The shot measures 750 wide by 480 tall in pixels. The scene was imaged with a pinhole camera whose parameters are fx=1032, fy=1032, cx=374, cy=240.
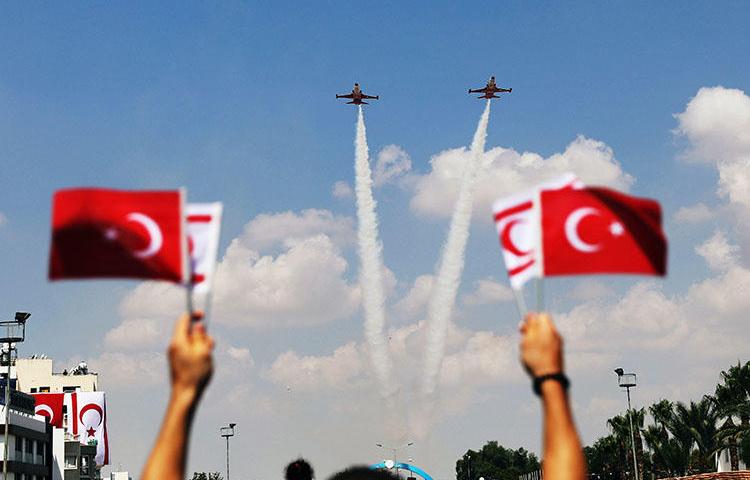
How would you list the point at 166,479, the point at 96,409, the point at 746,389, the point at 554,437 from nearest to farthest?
the point at 166,479
the point at 554,437
the point at 746,389
the point at 96,409

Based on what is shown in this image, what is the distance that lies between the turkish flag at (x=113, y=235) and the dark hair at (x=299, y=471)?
2045 mm

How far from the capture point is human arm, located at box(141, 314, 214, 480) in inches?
198

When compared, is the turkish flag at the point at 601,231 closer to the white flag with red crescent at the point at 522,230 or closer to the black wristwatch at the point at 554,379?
the white flag with red crescent at the point at 522,230

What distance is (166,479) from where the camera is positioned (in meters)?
4.99

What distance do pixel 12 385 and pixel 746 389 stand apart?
239 ft

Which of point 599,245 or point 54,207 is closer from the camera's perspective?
point 54,207

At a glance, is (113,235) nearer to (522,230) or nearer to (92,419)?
(522,230)

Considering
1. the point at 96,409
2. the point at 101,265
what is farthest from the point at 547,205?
the point at 96,409

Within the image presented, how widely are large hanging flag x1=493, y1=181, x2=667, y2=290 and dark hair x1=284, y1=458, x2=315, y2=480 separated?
90.3 inches

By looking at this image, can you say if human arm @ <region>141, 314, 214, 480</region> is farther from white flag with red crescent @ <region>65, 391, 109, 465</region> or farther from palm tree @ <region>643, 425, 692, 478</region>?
white flag with red crescent @ <region>65, 391, 109, 465</region>

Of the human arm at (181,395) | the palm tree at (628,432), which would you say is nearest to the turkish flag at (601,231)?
the human arm at (181,395)

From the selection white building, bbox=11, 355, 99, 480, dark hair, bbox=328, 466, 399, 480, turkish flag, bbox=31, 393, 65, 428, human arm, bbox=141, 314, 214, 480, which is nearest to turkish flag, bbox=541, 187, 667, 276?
dark hair, bbox=328, 466, 399, 480

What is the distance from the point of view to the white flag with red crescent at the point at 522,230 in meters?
6.56

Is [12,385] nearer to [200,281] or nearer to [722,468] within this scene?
[722,468]
